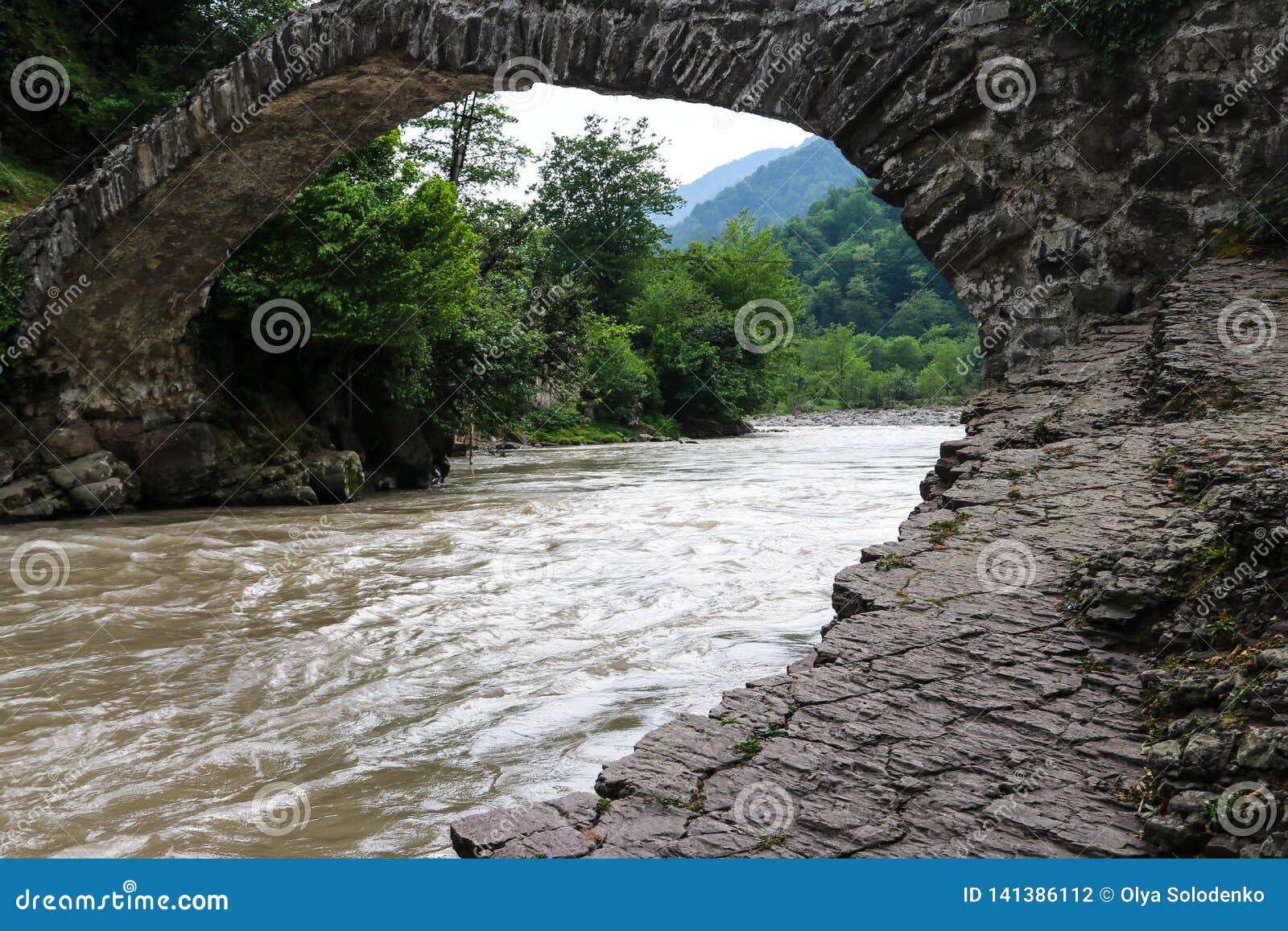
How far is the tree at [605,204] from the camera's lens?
1567 inches

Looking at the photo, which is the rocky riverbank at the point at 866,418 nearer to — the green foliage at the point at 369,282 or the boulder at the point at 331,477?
the green foliage at the point at 369,282

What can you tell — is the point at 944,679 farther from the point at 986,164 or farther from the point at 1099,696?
the point at 986,164

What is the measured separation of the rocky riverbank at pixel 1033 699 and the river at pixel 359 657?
116cm

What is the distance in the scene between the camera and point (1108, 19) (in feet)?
16.0

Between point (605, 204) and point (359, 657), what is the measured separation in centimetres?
3729

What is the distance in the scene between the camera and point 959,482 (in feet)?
12.2

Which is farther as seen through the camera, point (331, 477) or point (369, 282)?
point (331, 477)

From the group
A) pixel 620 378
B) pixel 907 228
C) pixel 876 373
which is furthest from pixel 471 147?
pixel 876 373

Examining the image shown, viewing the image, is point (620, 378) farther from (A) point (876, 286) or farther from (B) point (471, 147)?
(A) point (876, 286)

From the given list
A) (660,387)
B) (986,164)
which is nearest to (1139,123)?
(986,164)

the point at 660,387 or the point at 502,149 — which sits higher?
the point at 502,149

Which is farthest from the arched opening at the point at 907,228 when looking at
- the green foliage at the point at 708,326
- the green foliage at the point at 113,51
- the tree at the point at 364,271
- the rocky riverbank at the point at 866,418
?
the rocky riverbank at the point at 866,418

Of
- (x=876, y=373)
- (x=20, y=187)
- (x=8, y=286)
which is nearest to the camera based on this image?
(x=8, y=286)

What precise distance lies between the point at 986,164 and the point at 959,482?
2.46 m
